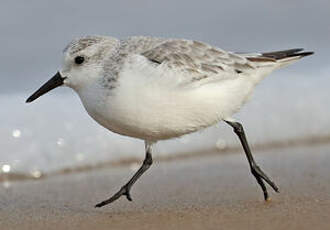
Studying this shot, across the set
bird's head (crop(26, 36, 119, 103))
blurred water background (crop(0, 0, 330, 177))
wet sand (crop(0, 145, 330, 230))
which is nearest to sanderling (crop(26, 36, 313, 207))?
bird's head (crop(26, 36, 119, 103))

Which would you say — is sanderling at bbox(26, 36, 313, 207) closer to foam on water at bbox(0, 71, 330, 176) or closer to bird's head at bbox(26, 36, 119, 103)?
bird's head at bbox(26, 36, 119, 103)

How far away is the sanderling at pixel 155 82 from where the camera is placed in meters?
4.11

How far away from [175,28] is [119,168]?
11.3 ft

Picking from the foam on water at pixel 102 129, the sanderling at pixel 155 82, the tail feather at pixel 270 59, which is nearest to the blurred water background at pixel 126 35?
the foam on water at pixel 102 129

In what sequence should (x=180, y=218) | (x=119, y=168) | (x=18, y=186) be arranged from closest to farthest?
(x=180, y=218) → (x=18, y=186) → (x=119, y=168)

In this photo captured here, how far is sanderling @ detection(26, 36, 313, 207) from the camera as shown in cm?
411

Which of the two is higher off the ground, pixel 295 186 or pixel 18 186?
pixel 295 186

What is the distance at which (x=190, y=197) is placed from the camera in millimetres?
4996

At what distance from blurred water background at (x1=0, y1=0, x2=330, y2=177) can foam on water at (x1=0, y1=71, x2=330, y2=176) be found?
0.03 ft

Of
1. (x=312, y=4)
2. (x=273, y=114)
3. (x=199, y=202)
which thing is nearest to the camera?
(x=199, y=202)

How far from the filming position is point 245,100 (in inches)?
181

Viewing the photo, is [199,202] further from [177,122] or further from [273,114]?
[273,114]

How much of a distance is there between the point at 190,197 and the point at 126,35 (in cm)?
498

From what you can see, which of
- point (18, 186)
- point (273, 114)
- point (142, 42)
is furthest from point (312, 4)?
point (142, 42)
